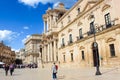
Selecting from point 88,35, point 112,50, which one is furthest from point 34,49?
point 112,50

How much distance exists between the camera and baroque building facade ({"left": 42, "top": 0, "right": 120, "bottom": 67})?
21547 mm

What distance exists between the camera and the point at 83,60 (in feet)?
94.4

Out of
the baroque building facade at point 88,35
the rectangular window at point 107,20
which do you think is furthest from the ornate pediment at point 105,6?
the rectangular window at point 107,20

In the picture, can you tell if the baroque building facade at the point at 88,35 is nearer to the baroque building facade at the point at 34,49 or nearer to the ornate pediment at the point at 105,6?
the ornate pediment at the point at 105,6

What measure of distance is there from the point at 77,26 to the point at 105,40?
9365 millimetres

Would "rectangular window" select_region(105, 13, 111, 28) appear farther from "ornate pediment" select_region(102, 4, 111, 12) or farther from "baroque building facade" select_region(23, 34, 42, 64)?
"baroque building facade" select_region(23, 34, 42, 64)

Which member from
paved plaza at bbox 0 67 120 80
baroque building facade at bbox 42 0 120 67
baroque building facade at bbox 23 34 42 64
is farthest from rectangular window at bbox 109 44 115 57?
baroque building facade at bbox 23 34 42 64

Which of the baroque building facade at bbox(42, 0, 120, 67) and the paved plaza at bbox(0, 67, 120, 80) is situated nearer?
the paved plaza at bbox(0, 67, 120, 80)

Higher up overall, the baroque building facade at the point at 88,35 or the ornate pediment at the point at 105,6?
the ornate pediment at the point at 105,6

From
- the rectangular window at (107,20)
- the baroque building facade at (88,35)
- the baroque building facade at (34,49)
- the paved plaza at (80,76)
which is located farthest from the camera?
the baroque building facade at (34,49)

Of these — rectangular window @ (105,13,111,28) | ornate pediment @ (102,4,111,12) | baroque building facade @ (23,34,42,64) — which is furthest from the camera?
baroque building facade @ (23,34,42,64)

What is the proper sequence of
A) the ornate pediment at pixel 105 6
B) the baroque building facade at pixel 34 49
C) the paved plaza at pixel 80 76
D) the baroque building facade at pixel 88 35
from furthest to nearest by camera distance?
1. the baroque building facade at pixel 34 49
2. the ornate pediment at pixel 105 6
3. the baroque building facade at pixel 88 35
4. the paved plaza at pixel 80 76

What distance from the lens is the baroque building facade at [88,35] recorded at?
21.5 m

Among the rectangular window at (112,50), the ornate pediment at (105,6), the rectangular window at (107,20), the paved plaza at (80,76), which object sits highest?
the ornate pediment at (105,6)
